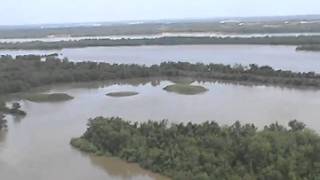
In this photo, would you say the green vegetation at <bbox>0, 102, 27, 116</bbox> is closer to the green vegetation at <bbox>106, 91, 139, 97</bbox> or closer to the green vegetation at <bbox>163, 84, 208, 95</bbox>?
the green vegetation at <bbox>106, 91, 139, 97</bbox>

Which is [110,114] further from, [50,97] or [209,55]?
[209,55]

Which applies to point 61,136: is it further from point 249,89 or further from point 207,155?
point 249,89

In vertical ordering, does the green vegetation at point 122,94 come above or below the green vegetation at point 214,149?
below

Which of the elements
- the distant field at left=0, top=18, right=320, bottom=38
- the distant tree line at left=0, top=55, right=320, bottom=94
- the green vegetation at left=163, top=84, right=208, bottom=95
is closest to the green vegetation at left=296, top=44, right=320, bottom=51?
the distant tree line at left=0, top=55, right=320, bottom=94

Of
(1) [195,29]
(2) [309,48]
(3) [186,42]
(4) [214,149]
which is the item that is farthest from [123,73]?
(1) [195,29]

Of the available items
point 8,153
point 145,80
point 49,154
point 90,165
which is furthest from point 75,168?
point 145,80

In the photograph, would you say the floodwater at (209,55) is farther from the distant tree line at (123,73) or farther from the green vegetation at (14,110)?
the green vegetation at (14,110)

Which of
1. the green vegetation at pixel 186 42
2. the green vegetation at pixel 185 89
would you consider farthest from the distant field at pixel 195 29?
the green vegetation at pixel 185 89
